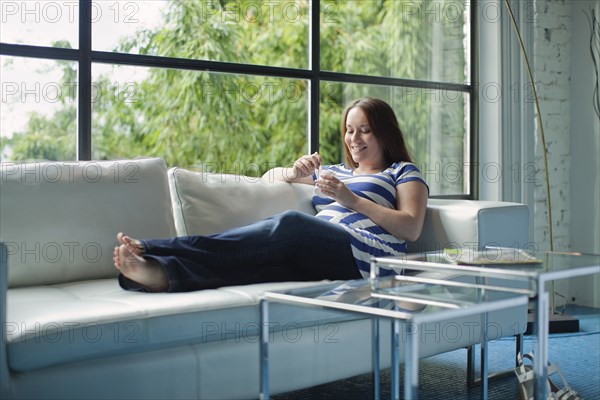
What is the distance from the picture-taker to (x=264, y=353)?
1.74m

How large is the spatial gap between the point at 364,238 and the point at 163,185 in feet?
2.27

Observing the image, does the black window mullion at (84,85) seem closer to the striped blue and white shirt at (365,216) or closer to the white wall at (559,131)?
the striped blue and white shirt at (365,216)

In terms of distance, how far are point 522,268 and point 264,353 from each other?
0.66m

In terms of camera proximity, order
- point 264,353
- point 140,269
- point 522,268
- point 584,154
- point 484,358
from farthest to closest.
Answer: point 584,154
point 484,358
point 140,269
point 522,268
point 264,353

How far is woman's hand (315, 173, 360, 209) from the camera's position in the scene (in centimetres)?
256

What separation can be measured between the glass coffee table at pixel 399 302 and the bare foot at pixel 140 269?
422 mm

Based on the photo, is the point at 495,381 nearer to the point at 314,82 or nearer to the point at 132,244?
the point at 132,244

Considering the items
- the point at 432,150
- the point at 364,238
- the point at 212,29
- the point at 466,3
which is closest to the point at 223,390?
the point at 364,238

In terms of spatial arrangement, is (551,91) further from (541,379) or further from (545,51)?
(541,379)

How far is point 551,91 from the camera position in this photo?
4262 mm

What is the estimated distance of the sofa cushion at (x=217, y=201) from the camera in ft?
8.23

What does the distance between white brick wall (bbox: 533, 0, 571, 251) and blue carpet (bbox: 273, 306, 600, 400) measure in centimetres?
93

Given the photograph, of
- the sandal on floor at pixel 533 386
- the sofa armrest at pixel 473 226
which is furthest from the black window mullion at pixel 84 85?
the sandal on floor at pixel 533 386

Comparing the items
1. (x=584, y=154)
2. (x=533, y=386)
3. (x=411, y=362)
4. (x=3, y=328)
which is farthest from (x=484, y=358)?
(x=584, y=154)
